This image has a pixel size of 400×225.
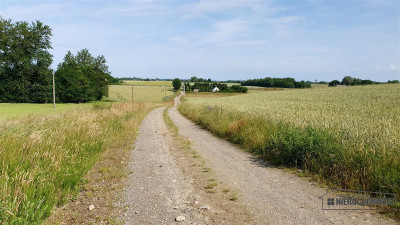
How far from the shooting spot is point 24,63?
56844 mm

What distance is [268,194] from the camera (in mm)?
5301

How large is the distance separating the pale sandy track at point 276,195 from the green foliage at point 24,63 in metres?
64.5

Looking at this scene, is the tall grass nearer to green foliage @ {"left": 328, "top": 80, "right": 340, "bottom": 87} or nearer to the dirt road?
the dirt road

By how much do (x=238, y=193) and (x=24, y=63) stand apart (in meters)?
66.7

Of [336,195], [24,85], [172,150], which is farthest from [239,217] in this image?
[24,85]

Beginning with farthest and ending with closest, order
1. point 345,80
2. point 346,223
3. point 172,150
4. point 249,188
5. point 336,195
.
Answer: point 345,80, point 172,150, point 249,188, point 336,195, point 346,223

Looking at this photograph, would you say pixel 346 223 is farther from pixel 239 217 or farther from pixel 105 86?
pixel 105 86

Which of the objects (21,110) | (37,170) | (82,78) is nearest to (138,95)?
(82,78)

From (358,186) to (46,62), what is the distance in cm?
7041

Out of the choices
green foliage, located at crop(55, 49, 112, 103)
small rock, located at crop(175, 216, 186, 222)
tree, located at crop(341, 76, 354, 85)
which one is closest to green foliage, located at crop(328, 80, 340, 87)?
tree, located at crop(341, 76, 354, 85)

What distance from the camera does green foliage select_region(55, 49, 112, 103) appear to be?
6638cm

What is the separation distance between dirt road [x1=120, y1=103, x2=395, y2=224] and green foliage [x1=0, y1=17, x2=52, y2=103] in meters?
63.2

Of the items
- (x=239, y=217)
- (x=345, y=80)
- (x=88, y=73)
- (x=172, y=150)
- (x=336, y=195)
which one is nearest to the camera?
(x=239, y=217)

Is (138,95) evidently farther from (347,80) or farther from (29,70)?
(347,80)
